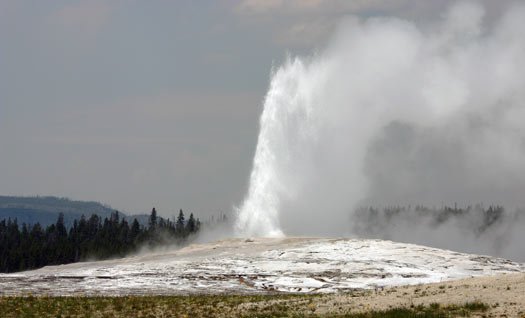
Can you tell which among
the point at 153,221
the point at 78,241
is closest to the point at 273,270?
the point at 78,241

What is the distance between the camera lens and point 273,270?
228 ft

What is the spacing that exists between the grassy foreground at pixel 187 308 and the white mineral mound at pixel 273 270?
35.0 ft

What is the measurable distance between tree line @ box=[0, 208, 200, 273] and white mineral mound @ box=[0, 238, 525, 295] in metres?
68.4

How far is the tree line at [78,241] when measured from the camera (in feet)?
492

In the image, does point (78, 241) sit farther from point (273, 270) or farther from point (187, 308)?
point (187, 308)

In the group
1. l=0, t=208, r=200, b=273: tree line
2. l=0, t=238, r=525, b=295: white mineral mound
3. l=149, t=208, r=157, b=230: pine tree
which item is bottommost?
l=0, t=238, r=525, b=295: white mineral mound

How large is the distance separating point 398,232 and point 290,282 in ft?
436

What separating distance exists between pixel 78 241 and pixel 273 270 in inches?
4268

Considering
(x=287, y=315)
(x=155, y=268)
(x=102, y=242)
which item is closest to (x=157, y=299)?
(x=287, y=315)

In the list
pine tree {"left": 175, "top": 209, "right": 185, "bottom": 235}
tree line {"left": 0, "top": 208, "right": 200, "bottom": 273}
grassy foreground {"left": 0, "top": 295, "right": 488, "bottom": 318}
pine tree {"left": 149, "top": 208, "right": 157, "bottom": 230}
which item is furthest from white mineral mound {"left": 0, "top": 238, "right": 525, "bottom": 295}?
pine tree {"left": 149, "top": 208, "right": 157, "bottom": 230}

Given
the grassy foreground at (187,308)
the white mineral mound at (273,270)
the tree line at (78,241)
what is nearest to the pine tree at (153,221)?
the tree line at (78,241)

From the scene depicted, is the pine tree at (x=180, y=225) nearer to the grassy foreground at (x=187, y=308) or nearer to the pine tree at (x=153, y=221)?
the pine tree at (x=153, y=221)

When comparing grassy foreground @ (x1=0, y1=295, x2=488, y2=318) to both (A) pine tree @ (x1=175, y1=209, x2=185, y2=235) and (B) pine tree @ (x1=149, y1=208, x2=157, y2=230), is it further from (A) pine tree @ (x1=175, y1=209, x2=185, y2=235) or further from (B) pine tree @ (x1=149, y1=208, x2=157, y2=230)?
(B) pine tree @ (x1=149, y1=208, x2=157, y2=230)

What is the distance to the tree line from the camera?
150 metres
